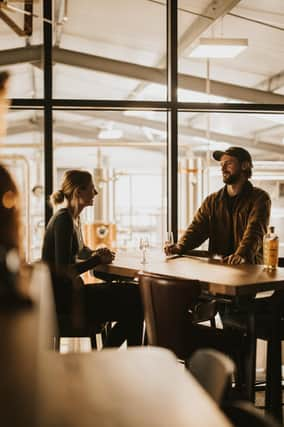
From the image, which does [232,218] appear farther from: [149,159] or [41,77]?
[149,159]

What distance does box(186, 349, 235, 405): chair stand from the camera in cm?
124

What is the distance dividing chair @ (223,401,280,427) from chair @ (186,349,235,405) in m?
0.03

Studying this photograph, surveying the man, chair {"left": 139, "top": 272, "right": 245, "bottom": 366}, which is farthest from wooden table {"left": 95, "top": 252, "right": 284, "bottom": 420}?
the man

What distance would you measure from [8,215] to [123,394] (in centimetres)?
50

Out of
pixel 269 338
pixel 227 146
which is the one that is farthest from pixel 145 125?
pixel 269 338

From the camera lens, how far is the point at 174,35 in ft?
13.8

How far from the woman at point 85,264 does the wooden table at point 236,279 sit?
0.14m

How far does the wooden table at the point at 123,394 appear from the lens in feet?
3.46

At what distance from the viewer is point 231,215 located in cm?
355

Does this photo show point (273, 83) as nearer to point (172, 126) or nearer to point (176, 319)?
point (172, 126)

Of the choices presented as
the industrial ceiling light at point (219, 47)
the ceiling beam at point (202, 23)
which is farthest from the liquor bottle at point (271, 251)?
the ceiling beam at point (202, 23)

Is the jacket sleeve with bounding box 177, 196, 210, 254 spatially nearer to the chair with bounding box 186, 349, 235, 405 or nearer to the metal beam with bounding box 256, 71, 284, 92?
the metal beam with bounding box 256, 71, 284, 92

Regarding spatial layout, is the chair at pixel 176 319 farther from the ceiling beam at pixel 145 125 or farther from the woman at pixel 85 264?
the ceiling beam at pixel 145 125

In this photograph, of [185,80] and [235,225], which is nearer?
[235,225]
